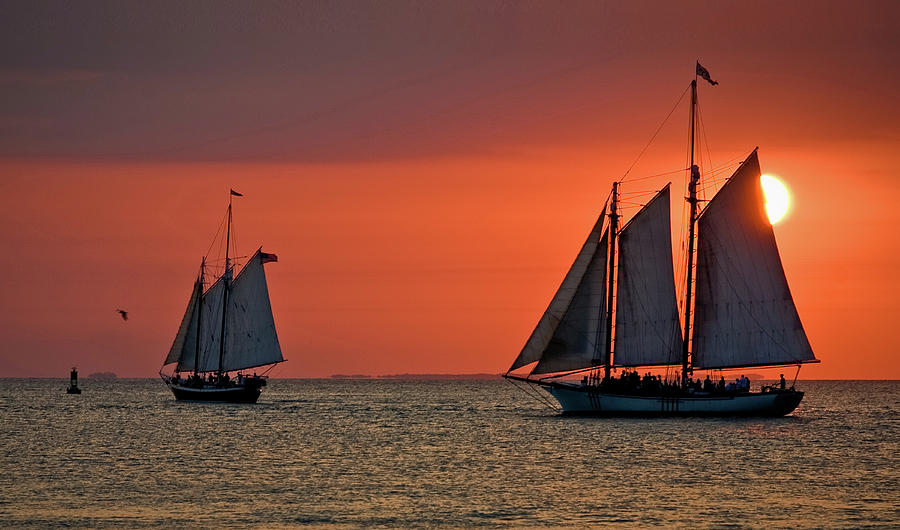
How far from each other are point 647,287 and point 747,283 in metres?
7.67

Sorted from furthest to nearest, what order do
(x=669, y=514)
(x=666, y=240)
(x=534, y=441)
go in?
(x=666, y=240) → (x=534, y=441) → (x=669, y=514)

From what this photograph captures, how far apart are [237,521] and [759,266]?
2469 inches

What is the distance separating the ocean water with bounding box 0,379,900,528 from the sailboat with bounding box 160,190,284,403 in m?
32.1

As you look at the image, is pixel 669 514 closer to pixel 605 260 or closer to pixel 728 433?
pixel 728 433

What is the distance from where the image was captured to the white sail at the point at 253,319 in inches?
5714

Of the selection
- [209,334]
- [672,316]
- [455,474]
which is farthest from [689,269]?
[209,334]

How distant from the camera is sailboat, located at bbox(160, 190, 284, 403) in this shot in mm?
145375

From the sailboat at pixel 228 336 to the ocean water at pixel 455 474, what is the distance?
32.1 metres

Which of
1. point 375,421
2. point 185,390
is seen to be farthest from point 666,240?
point 185,390

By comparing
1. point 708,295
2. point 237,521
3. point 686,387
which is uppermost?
point 708,295

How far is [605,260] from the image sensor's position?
105 meters

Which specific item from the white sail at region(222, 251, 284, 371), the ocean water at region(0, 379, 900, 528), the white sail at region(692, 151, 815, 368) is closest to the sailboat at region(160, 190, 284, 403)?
the white sail at region(222, 251, 284, 371)

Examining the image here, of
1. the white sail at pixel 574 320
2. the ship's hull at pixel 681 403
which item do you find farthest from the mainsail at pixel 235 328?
the white sail at pixel 574 320

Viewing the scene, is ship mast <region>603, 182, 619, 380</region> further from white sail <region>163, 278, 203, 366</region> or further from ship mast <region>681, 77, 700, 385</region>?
white sail <region>163, 278, 203, 366</region>
